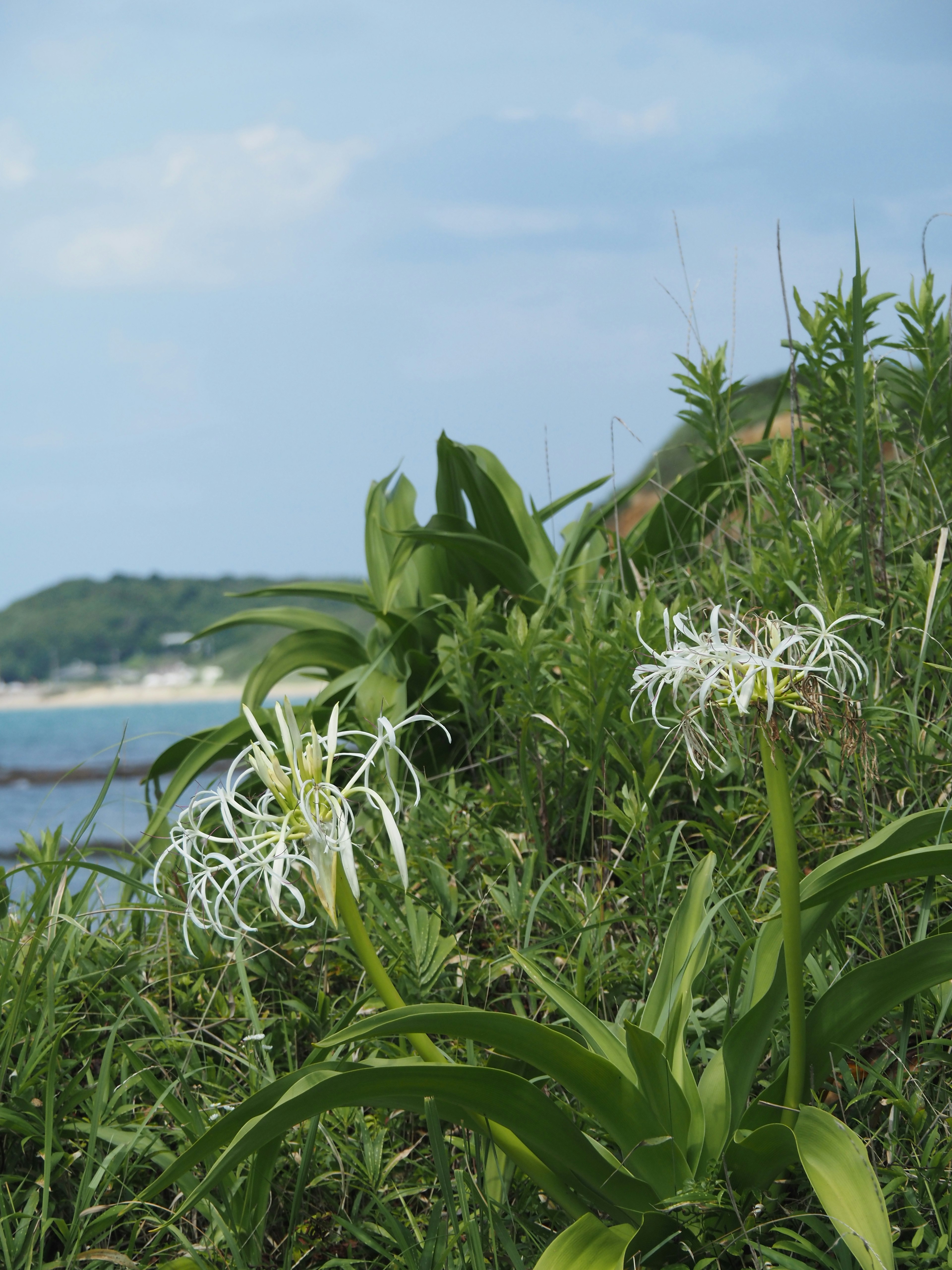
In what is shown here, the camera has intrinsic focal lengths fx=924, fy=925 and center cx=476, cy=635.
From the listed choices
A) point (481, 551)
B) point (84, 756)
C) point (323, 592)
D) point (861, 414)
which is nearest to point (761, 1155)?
point (861, 414)

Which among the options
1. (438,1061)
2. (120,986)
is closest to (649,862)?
(438,1061)

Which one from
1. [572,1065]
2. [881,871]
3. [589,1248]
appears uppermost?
[881,871]

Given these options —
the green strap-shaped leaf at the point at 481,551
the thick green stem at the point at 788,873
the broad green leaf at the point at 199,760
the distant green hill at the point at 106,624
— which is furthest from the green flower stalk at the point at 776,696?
the distant green hill at the point at 106,624

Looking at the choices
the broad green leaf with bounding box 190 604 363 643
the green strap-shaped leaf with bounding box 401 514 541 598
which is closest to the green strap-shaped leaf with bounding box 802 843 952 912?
the green strap-shaped leaf with bounding box 401 514 541 598

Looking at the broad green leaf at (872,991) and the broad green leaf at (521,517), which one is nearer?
the broad green leaf at (872,991)

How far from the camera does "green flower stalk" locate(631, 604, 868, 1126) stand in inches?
37.3

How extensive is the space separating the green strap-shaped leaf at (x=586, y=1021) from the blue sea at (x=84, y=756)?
30.7 inches

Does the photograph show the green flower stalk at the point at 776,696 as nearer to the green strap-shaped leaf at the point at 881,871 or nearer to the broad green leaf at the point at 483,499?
the green strap-shaped leaf at the point at 881,871

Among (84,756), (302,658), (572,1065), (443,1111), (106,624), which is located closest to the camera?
(572,1065)

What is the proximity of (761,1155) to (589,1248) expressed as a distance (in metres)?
0.23

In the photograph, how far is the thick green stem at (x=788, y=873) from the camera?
950 millimetres

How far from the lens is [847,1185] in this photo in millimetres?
976

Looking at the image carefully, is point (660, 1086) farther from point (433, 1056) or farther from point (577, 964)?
point (577, 964)

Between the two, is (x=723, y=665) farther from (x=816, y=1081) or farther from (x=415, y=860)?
(x=415, y=860)
